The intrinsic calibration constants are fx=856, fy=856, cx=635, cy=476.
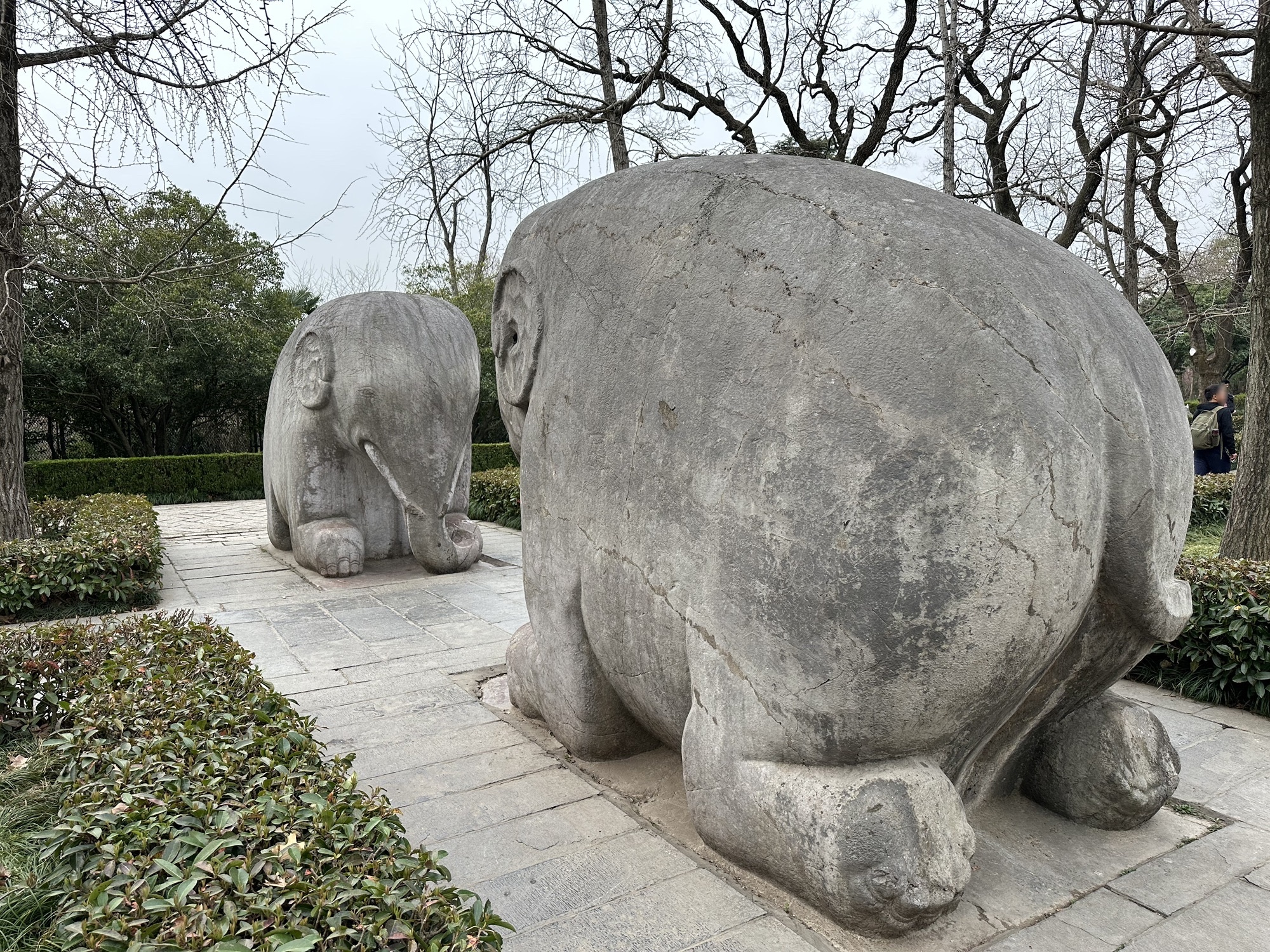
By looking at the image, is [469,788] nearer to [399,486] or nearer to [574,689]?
[574,689]

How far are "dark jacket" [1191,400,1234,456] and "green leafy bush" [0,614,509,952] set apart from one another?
1147 centimetres

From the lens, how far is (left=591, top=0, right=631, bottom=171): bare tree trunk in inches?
365

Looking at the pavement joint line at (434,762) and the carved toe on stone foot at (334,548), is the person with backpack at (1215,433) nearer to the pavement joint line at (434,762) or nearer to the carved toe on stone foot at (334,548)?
the carved toe on stone foot at (334,548)

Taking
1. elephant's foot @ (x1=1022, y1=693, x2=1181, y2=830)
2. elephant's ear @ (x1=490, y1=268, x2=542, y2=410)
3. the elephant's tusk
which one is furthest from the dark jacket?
elephant's ear @ (x1=490, y1=268, x2=542, y2=410)

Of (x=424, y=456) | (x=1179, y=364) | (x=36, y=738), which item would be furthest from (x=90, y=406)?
(x=1179, y=364)

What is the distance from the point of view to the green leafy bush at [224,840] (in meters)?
1.65

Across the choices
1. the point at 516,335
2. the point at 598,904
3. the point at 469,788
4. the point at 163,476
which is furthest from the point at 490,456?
the point at 598,904

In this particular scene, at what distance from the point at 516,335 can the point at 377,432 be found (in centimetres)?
330

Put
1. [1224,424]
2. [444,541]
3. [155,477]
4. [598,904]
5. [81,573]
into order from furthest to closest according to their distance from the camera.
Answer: [155,477]
[1224,424]
[444,541]
[81,573]
[598,904]

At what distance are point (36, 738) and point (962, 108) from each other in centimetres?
1412

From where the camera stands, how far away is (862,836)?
1986 millimetres

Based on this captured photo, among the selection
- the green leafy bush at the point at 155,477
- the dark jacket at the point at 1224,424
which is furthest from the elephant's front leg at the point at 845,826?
the green leafy bush at the point at 155,477

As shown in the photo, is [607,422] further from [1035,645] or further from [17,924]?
[17,924]

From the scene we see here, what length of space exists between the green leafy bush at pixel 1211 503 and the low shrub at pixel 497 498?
24.8 ft
